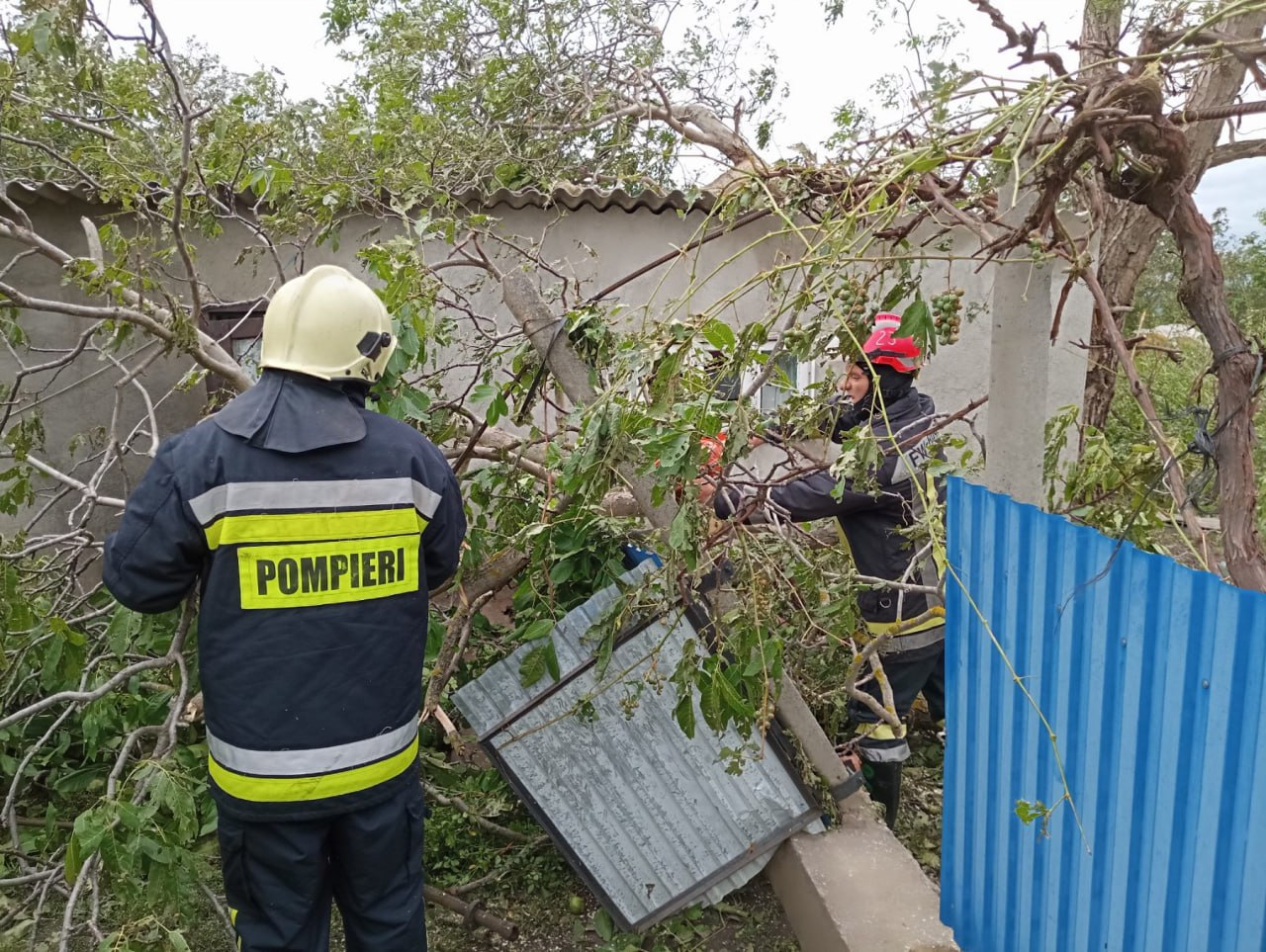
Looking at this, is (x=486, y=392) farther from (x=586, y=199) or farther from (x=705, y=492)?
(x=586, y=199)

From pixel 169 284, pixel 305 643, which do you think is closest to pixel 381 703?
pixel 305 643

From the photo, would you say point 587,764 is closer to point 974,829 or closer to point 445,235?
point 974,829

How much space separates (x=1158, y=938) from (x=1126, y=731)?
16.4 inches

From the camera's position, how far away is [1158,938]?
5.71 feet

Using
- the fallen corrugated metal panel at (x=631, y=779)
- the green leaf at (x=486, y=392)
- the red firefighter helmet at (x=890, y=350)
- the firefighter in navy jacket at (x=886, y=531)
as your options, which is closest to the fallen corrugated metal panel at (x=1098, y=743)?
the fallen corrugated metal panel at (x=631, y=779)

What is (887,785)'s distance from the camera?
3463mm

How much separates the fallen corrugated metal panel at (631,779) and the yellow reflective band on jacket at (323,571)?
0.68 metres

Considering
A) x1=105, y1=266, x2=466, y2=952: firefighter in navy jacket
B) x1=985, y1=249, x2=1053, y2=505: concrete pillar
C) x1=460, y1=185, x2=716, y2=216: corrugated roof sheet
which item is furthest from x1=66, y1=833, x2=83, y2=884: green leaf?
x1=460, y1=185, x2=716, y2=216: corrugated roof sheet

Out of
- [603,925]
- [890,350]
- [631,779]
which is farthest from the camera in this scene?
[890,350]

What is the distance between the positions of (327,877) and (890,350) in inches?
99.8

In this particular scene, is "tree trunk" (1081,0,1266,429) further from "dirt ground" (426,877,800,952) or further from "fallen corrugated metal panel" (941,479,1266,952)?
"dirt ground" (426,877,800,952)

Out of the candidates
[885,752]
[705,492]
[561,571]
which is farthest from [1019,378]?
[885,752]

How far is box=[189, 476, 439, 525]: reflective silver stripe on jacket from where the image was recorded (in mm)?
1984

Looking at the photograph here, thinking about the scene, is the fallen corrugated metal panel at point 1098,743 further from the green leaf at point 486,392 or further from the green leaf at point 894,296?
the green leaf at point 486,392
